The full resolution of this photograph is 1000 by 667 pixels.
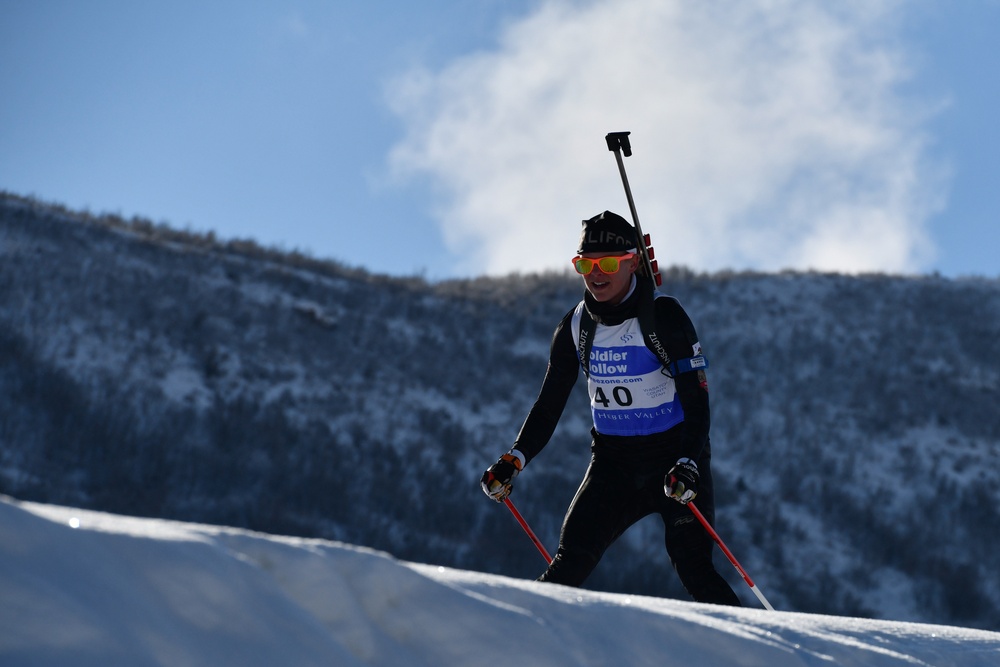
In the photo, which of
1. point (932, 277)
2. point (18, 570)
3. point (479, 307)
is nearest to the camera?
point (18, 570)

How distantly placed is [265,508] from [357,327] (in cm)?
1356

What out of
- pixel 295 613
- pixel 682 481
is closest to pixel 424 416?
pixel 682 481

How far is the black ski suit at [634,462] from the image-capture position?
546 cm

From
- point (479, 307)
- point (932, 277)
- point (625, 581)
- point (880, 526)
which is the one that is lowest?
point (625, 581)

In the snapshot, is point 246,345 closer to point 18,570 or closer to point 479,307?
point 479,307

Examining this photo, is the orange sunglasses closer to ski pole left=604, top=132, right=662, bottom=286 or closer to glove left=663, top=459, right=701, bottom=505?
ski pole left=604, top=132, right=662, bottom=286

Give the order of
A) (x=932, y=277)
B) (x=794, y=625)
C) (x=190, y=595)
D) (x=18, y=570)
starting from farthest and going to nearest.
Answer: (x=932, y=277) → (x=794, y=625) → (x=190, y=595) → (x=18, y=570)

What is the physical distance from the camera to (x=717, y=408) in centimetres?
3722

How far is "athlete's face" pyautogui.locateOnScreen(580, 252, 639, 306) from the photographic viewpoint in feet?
19.0

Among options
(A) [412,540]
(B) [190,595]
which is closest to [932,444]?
(A) [412,540]

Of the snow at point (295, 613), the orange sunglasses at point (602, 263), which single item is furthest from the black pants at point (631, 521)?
the snow at point (295, 613)

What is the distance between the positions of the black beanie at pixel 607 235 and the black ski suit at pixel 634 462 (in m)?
0.23

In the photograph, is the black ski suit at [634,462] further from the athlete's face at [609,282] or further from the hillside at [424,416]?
the hillside at [424,416]

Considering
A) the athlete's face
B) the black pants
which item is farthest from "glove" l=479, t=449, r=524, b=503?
the athlete's face
